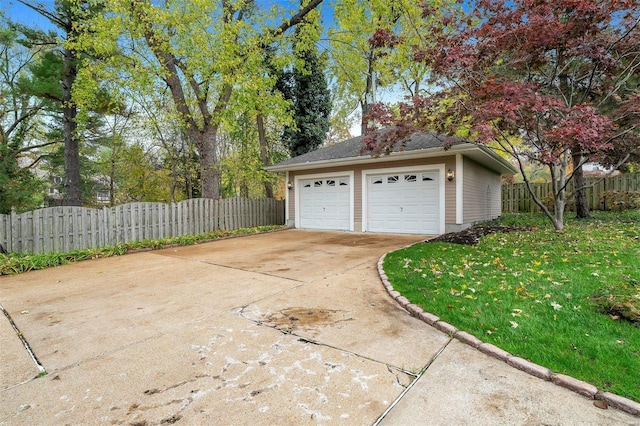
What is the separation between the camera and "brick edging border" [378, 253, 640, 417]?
173 centimetres

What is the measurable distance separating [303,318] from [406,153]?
7.04 m

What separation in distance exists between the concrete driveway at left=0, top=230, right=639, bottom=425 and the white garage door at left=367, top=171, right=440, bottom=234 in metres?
5.74

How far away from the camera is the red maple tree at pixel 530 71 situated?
5.38 meters

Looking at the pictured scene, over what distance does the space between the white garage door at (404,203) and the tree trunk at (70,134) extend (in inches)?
408

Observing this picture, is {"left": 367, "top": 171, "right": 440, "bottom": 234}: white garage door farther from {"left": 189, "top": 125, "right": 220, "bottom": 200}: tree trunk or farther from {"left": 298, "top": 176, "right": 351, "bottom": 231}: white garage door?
{"left": 189, "top": 125, "right": 220, "bottom": 200}: tree trunk

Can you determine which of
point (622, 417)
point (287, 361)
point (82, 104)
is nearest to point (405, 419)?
point (287, 361)

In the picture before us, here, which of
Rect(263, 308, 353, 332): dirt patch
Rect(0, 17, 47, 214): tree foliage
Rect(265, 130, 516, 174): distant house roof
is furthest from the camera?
Rect(0, 17, 47, 214): tree foliage

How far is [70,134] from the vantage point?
437 inches

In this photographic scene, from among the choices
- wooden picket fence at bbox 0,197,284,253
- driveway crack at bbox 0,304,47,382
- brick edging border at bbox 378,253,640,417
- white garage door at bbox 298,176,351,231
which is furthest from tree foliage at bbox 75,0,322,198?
brick edging border at bbox 378,253,640,417

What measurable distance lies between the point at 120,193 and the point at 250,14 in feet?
40.3

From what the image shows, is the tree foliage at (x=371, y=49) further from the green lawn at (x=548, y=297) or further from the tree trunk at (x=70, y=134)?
the green lawn at (x=548, y=297)

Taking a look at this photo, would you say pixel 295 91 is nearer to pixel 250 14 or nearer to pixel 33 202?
pixel 250 14

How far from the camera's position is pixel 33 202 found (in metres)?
12.4

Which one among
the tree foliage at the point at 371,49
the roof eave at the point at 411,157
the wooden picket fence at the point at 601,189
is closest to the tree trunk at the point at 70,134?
the roof eave at the point at 411,157
